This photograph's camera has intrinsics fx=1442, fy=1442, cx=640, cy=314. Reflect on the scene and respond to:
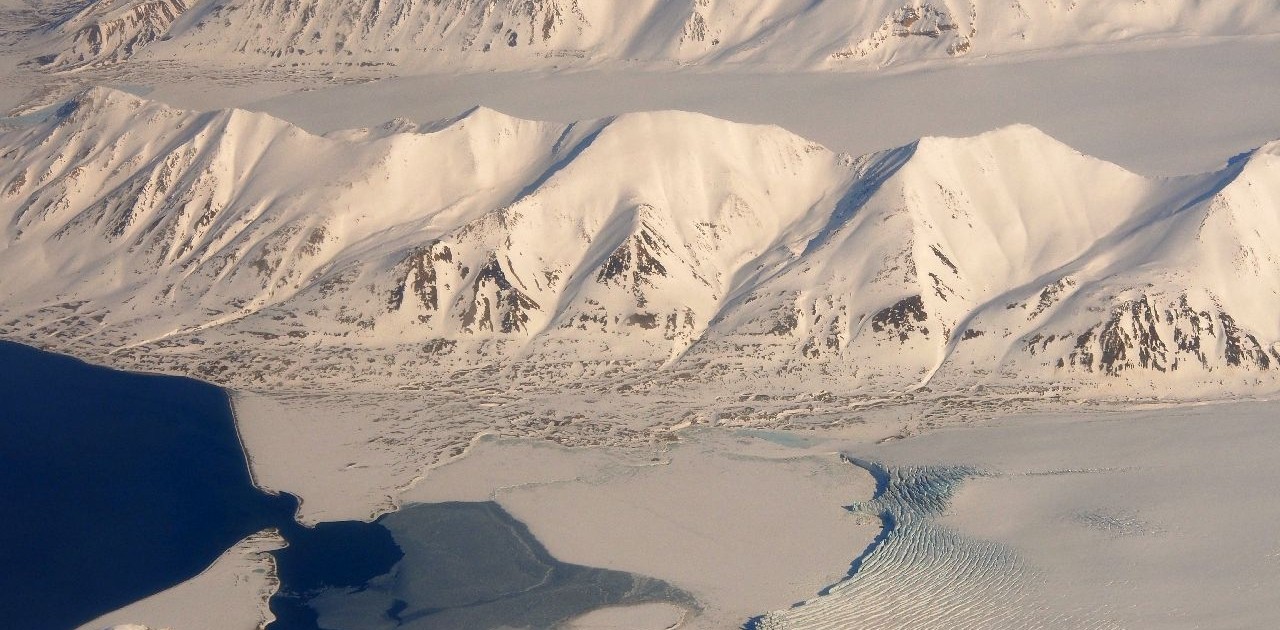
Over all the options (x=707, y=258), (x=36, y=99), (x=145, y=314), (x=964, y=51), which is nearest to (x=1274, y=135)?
(x=964, y=51)

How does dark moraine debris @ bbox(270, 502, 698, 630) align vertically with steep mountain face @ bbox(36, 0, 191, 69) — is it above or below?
below

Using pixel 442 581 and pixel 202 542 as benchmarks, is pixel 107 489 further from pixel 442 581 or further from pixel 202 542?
pixel 442 581

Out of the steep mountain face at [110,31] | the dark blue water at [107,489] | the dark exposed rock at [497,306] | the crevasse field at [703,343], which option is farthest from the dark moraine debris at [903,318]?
the steep mountain face at [110,31]

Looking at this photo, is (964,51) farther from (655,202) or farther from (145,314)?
(145,314)

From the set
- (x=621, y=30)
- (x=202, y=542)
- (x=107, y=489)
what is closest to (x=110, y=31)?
(x=621, y=30)

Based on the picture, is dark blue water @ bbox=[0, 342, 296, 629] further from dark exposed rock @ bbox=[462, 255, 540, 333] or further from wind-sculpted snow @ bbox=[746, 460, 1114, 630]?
wind-sculpted snow @ bbox=[746, 460, 1114, 630]

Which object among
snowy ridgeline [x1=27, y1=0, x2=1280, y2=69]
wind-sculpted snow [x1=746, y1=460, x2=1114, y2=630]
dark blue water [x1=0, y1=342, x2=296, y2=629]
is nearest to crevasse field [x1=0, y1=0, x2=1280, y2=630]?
wind-sculpted snow [x1=746, y1=460, x2=1114, y2=630]
